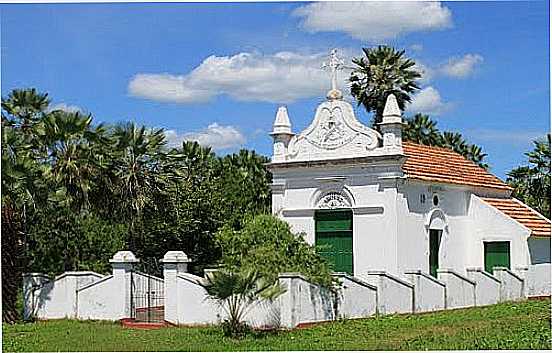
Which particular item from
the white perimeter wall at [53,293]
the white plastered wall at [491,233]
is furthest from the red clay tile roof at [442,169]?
the white perimeter wall at [53,293]

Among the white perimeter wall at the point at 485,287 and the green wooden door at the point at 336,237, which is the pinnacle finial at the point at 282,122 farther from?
the white perimeter wall at the point at 485,287

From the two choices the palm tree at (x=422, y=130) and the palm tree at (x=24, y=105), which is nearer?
the palm tree at (x=24, y=105)

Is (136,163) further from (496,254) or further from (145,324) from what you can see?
(496,254)

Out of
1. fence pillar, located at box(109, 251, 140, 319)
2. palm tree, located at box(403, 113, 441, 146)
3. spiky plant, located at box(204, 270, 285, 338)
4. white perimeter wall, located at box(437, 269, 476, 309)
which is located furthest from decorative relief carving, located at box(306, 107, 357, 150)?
palm tree, located at box(403, 113, 441, 146)

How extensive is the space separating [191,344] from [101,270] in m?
12.2

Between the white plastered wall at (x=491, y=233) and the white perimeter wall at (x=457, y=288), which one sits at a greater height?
the white plastered wall at (x=491, y=233)

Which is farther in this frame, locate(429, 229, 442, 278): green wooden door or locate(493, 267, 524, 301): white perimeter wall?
locate(429, 229, 442, 278): green wooden door

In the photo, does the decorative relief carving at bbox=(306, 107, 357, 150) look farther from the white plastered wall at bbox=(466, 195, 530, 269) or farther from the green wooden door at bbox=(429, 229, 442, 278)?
the white plastered wall at bbox=(466, 195, 530, 269)

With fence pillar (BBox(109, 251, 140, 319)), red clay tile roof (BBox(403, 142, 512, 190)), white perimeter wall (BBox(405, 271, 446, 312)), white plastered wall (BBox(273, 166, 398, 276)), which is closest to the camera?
fence pillar (BBox(109, 251, 140, 319))

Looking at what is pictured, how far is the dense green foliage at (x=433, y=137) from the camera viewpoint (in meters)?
40.3

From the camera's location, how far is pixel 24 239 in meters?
23.0

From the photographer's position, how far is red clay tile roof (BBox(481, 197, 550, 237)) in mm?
26916

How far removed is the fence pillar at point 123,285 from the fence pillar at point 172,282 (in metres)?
1.22

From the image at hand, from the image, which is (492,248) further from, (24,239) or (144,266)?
(24,239)
